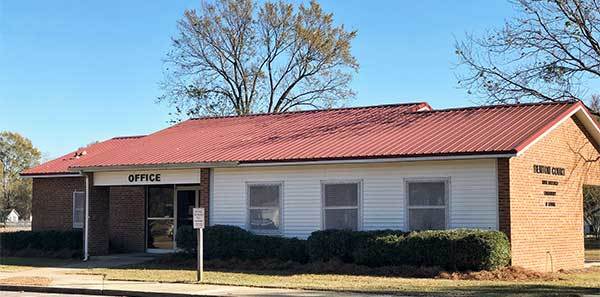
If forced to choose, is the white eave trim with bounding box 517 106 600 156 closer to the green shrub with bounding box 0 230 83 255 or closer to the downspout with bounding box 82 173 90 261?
A: the downspout with bounding box 82 173 90 261

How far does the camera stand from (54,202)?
96.7 feet

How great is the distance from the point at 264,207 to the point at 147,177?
13.7 ft

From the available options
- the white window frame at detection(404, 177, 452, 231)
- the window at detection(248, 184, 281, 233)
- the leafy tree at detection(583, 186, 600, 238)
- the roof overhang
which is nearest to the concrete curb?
the roof overhang

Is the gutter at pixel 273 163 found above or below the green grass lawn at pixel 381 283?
above

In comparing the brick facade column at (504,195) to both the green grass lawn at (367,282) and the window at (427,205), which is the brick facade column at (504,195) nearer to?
the window at (427,205)

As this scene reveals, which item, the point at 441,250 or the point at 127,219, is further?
the point at 127,219

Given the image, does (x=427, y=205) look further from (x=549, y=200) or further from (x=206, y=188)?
(x=206, y=188)

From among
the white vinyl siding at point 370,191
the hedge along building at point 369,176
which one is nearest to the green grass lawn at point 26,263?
the hedge along building at point 369,176

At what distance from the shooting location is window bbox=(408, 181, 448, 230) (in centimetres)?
1988

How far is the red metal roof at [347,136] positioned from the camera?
20.0m

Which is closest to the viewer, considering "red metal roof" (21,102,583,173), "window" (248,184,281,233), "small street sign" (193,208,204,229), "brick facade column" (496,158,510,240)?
"small street sign" (193,208,204,229)

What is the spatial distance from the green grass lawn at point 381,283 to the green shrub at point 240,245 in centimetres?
158

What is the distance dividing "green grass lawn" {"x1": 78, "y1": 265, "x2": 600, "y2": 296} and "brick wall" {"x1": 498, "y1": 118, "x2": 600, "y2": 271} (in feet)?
3.73

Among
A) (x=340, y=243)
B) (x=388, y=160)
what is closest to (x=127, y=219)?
(x=340, y=243)
